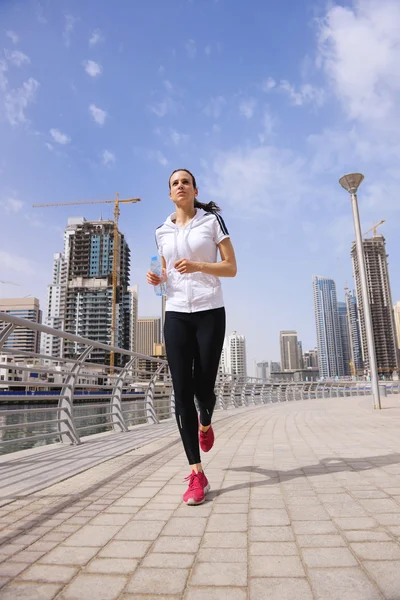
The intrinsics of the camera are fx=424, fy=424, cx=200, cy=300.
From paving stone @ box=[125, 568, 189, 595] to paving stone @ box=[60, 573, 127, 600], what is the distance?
0.14ft

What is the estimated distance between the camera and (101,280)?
139875mm

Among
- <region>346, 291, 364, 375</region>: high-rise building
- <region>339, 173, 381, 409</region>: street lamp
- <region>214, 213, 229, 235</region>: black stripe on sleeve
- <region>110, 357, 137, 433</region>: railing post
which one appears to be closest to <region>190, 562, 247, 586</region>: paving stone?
<region>214, 213, 229, 235</region>: black stripe on sleeve

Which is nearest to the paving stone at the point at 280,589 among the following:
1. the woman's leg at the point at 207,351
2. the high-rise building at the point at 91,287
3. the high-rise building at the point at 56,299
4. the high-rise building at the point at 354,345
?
the woman's leg at the point at 207,351

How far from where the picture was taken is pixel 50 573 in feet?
5.29

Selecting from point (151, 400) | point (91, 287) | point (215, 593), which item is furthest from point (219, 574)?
point (91, 287)

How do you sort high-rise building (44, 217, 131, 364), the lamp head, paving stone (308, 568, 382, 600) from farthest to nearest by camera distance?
1. high-rise building (44, 217, 131, 364)
2. the lamp head
3. paving stone (308, 568, 382, 600)

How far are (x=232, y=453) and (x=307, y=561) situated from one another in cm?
307

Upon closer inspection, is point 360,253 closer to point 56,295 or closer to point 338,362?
point 56,295

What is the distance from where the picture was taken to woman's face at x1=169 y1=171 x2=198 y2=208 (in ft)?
10.2

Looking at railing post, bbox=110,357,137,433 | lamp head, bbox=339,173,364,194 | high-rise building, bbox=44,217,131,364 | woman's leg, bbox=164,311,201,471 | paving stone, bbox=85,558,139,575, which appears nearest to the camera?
paving stone, bbox=85,558,139,575

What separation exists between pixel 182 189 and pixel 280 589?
8.11 feet

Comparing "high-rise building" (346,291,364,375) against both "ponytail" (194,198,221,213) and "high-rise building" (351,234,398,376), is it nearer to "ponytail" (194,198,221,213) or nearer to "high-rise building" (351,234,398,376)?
"high-rise building" (351,234,398,376)

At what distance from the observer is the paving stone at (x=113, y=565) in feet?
5.33

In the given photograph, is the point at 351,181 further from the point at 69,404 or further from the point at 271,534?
the point at 271,534
